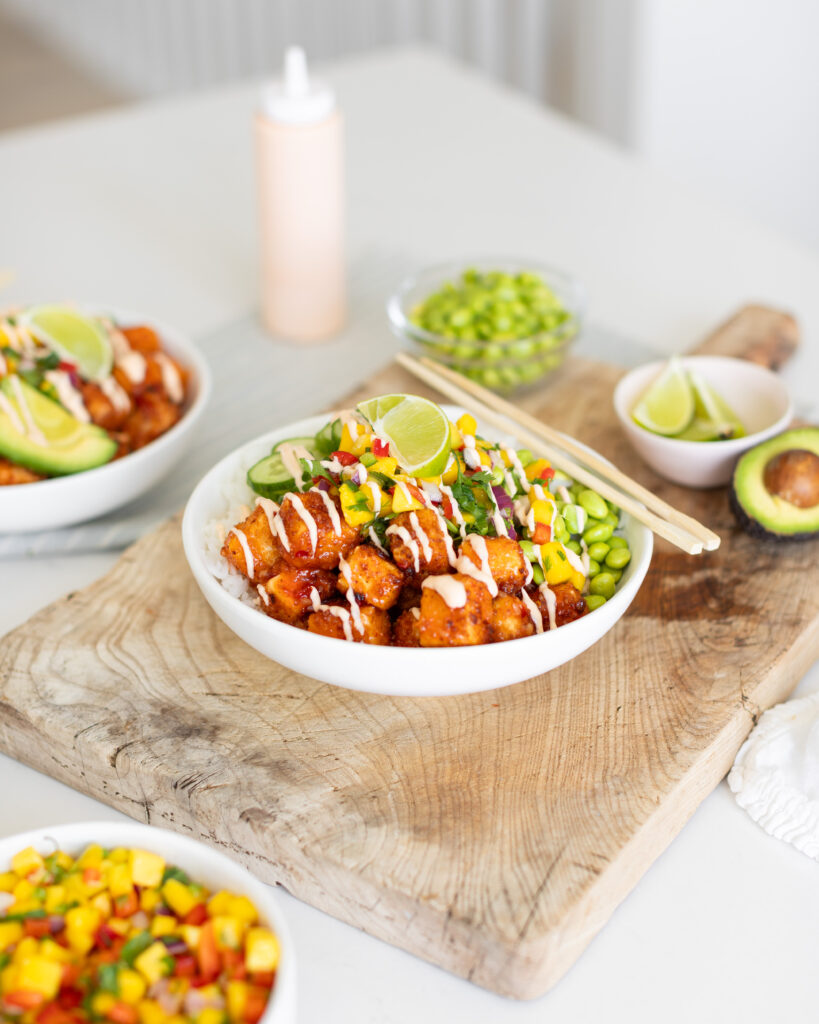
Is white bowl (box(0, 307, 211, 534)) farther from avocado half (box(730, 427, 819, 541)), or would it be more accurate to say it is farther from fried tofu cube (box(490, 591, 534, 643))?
avocado half (box(730, 427, 819, 541))

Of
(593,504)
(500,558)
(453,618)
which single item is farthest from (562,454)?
(453,618)

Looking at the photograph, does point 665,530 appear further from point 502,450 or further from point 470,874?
point 470,874

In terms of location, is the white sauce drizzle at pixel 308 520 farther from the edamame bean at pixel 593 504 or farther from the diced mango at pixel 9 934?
the diced mango at pixel 9 934

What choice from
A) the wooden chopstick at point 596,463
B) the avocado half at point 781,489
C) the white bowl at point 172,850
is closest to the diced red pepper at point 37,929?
the white bowl at point 172,850

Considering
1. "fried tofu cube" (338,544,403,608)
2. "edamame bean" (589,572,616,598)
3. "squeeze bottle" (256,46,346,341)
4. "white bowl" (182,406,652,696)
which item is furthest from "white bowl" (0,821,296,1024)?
"squeeze bottle" (256,46,346,341)

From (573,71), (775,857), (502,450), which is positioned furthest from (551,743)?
(573,71)
